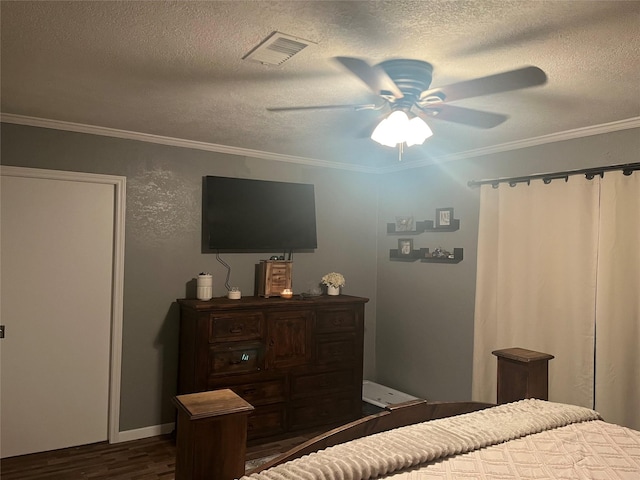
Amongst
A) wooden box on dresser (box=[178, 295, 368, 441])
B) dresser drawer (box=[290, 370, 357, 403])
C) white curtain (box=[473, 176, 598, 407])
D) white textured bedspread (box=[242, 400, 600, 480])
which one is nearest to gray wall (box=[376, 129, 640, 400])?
white curtain (box=[473, 176, 598, 407])

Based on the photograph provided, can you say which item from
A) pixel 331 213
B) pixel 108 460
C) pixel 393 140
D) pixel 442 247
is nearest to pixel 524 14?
pixel 393 140

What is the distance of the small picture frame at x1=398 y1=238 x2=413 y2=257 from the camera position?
4.71 meters

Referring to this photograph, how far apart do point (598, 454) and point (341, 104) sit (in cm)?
206

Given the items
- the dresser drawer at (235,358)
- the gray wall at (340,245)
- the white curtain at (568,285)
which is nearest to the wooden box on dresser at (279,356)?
the dresser drawer at (235,358)

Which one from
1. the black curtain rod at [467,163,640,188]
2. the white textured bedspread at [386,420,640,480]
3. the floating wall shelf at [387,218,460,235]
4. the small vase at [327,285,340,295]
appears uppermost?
the black curtain rod at [467,163,640,188]

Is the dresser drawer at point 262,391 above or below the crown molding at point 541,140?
below

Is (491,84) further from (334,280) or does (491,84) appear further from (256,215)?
(334,280)

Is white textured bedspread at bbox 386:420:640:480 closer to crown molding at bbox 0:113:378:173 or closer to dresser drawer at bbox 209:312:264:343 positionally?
dresser drawer at bbox 209:312:264:343

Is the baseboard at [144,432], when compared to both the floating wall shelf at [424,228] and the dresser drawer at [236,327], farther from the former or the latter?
the floating wall shelf at [424,228]

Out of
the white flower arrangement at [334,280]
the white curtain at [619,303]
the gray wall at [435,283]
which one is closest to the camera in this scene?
the white curtain at [619,303]

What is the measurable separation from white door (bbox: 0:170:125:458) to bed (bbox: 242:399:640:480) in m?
2.73

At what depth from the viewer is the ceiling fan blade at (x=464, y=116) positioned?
254 centimetres

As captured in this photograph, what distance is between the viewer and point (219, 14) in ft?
5.97

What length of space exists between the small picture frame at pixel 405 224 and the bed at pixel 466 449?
2866 millimetres
